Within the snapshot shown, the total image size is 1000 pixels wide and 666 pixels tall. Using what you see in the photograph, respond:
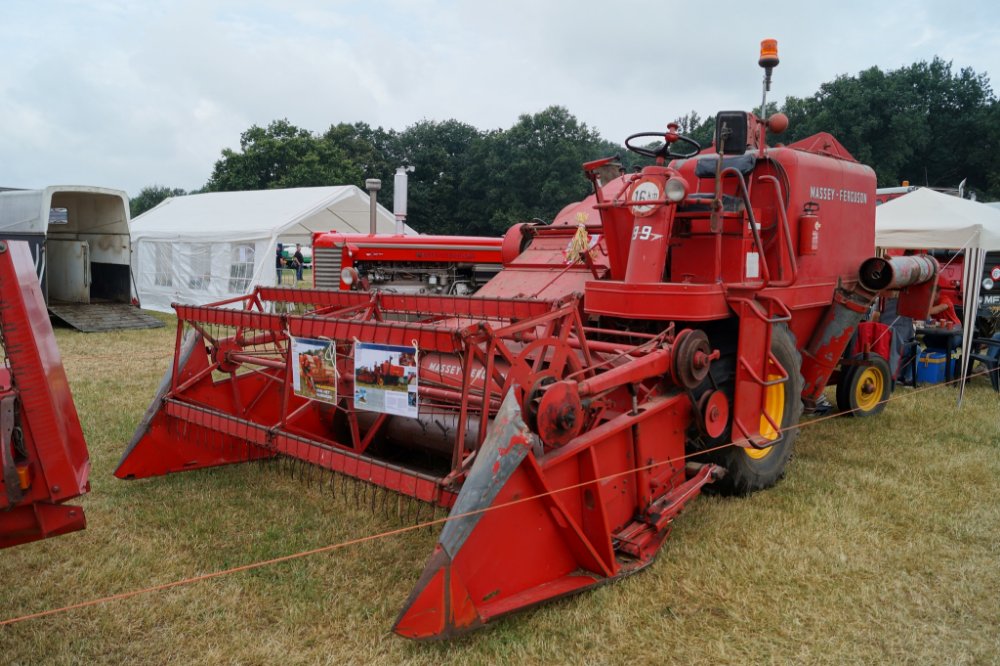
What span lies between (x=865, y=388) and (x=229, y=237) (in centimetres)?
1207

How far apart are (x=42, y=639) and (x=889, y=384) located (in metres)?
7.09

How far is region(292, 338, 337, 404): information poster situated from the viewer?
351 cm

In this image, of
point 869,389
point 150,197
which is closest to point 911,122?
point 869,389

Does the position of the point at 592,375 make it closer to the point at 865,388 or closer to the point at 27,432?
the point at 27,432

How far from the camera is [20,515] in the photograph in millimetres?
2596

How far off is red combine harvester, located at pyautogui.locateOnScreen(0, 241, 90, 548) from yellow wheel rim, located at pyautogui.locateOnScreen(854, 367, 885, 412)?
21.1 feet

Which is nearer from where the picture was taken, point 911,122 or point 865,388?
point 865,388

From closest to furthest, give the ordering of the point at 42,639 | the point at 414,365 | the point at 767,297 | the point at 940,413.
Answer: the point at 42,639
the point at 414,365
the point at 767,297
the point at 940,413

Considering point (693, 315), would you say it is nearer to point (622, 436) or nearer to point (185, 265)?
point (622, 436)

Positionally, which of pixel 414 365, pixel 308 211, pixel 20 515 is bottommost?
pixel 20 515

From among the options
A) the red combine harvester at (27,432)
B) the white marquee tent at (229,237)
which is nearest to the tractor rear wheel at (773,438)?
the red combine harvester at (27,432)

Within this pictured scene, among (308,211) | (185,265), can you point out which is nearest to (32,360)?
(308,211)

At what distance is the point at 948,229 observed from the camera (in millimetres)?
7598

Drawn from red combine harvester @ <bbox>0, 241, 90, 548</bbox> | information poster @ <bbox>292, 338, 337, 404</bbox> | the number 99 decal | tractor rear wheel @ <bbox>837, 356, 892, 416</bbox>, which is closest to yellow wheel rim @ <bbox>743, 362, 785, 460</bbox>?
the number 99 decal
